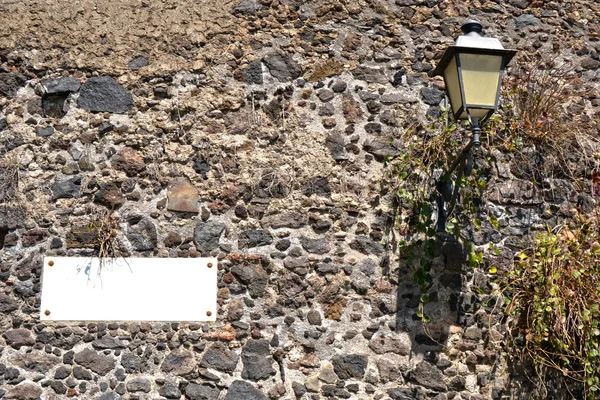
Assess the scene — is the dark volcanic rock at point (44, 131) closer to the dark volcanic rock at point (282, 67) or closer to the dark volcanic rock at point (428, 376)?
the dark volcanic rock at point (282, 67)

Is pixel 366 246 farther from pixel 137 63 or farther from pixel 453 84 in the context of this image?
pixel 137 63

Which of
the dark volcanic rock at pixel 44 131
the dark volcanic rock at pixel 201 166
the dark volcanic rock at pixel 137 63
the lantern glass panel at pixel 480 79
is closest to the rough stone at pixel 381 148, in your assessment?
the lantern glass panel at pixel 480 79

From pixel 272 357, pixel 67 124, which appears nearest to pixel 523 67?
pixel 272 357

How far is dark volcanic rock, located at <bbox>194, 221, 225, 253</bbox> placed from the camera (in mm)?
4762

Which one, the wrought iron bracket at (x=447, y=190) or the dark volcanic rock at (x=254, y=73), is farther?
the dark volcanic rock at (x=254, y=73)

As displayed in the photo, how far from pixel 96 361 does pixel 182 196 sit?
113 centimetres

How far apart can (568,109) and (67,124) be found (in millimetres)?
3367

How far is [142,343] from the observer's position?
460 cm

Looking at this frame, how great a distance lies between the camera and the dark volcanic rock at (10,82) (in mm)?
4965

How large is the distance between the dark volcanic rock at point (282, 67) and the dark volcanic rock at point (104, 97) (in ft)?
3.06

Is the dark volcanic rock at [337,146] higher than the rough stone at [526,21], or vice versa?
the rough stone at [526,21]

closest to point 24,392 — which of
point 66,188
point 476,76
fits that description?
point 66,188

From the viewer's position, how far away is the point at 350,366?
4.63m

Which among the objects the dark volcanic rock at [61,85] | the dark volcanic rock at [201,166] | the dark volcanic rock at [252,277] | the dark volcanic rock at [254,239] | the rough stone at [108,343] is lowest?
the rough stone at [108,343]
